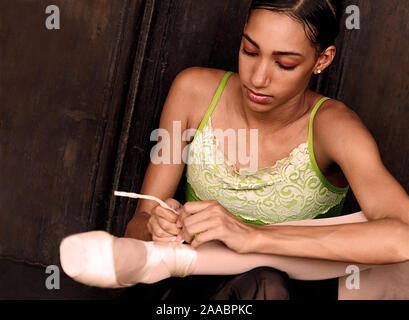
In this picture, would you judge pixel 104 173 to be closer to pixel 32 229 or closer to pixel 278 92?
pixel 32 229

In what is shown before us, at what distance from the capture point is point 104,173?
6.82 ft

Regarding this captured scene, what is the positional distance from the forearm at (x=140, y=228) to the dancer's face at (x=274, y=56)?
17.2 inches

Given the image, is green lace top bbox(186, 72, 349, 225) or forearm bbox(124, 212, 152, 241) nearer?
forearm bbox(124, 212, 152, 241)

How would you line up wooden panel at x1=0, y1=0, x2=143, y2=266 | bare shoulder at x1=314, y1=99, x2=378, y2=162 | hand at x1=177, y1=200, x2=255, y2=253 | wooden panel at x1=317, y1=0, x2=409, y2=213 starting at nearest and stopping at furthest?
1. hand at x1=177, y1=200, x2=255, y2=253
2. bare shoulder at x1=314, y1=99, x2=378, y2=162
3. wooden panel at x1=0, y1=0, x2=143, y2=266
4. wooden panel at x1=317, y1=0, x2=409, y2=213

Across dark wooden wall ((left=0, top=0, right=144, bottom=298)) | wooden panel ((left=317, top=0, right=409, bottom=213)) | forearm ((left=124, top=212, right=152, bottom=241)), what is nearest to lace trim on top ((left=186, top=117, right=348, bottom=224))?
forearm ((left=124, top=212, right=152, bottom=241))

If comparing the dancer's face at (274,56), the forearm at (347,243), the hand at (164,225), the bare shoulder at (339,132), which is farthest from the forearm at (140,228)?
the bare shoulder at (339,132)

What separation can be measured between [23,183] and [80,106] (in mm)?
372

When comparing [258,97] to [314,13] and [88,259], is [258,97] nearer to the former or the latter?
[314,13]

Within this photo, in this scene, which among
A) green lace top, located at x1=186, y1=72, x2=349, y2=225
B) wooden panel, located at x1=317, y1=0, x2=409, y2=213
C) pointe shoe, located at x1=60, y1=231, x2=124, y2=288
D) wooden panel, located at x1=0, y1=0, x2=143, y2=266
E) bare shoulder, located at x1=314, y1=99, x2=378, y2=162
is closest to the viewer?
pointe shoe, located at x1=60, y1=231, x2=124, y2=288

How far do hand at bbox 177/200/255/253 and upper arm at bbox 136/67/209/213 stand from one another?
389 mm

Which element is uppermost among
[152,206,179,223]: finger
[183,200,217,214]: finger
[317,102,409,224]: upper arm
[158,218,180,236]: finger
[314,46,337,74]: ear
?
[314,46,337,74]: ear

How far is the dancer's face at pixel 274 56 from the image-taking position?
1.41 metres

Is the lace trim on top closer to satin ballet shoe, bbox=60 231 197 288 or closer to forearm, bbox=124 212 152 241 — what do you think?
forearm, bbox=124 212 152 241

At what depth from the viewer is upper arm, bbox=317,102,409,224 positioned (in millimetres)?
1418
